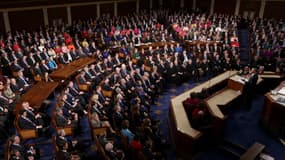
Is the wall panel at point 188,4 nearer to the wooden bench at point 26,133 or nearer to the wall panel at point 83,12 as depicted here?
the wall panel at point 83,12

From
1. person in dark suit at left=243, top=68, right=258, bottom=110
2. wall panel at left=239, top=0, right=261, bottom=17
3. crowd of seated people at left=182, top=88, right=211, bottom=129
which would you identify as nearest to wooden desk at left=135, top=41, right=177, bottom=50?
person in dark suit at left=243, top=68, right=258, bottom=110

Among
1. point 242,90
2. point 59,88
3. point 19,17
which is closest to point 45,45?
point 59,88

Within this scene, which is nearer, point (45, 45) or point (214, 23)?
point (45, 45)

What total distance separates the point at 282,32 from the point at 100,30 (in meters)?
9.36

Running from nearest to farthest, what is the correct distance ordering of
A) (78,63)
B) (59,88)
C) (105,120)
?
(105,120)
(59,88)
(78,63)

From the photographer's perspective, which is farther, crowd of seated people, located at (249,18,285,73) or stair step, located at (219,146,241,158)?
crowd of seated people, located at (249,18,285,73)

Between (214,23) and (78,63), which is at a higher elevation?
(214,23)

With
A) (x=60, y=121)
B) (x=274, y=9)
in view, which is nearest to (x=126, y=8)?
(x=274, y=9)

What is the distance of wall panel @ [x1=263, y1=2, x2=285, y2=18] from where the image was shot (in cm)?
1740

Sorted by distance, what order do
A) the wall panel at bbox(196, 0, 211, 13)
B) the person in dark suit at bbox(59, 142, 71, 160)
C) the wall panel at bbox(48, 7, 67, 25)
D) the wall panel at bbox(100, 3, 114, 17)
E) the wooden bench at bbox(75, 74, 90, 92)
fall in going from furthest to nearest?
the wall panel at bbox(196, 0, 211, 13) < the wall panel at bbox(100, 3, 114, 17) < the wall panel at bbox(48, 7, 67, 25) < the wooden bench at bbox(75, 74, 90, 92) < the person in dark suit at bbox(59, 142, 71, 160)

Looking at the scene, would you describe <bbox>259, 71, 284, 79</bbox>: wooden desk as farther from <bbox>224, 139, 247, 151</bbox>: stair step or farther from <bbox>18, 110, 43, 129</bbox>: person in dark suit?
<bbox>18, 110, 43, 129</bbox>: person in dark suit

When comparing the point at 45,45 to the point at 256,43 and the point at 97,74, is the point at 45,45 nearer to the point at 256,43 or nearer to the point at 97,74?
the point at 97,74

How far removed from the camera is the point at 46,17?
15.6 metres

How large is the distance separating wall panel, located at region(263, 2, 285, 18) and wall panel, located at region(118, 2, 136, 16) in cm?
980
